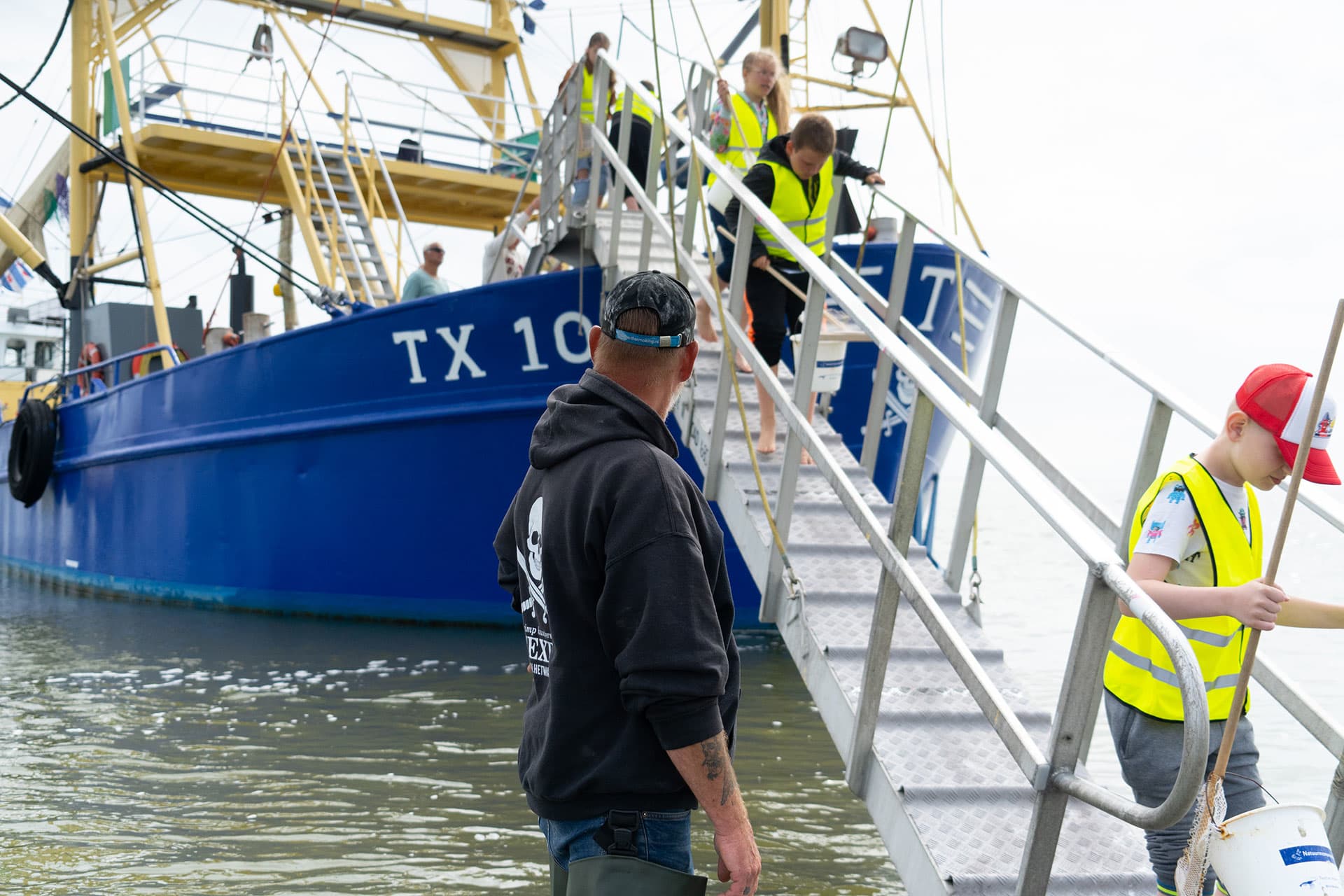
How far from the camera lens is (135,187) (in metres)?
11.8

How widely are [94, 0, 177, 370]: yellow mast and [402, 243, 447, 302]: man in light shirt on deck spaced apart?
158 inches

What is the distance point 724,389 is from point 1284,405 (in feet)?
7.86

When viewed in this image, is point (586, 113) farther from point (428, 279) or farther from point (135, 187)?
point (135, 187)

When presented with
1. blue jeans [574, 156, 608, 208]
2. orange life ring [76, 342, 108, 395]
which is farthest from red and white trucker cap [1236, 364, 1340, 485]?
orange life ring [76, 342, 108, 395]

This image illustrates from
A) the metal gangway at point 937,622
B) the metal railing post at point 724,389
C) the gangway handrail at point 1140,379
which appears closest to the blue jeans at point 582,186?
the metal gangway at point 937,622

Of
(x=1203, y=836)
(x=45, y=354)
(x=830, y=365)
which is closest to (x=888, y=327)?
(x=830, y=365)

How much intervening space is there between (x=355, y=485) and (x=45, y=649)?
101 inches

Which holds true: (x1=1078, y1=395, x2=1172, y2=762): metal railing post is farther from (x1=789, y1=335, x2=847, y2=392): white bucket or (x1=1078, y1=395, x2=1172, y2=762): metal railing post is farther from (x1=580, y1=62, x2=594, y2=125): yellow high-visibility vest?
→ (x1=580, y1=62, x2=594, y2=125): yellow high-visibility vest

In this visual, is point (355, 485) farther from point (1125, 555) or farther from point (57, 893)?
point (1125, 555)

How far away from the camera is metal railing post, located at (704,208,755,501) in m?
4.45

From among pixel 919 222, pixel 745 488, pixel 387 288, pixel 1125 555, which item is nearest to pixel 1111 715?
pixel 1125 555

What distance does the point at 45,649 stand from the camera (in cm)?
825

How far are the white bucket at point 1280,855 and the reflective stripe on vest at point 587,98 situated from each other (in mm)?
5351

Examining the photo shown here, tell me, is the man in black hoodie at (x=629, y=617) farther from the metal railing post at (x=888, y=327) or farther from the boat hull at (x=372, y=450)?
the boat hull at (x=372, y=450)
